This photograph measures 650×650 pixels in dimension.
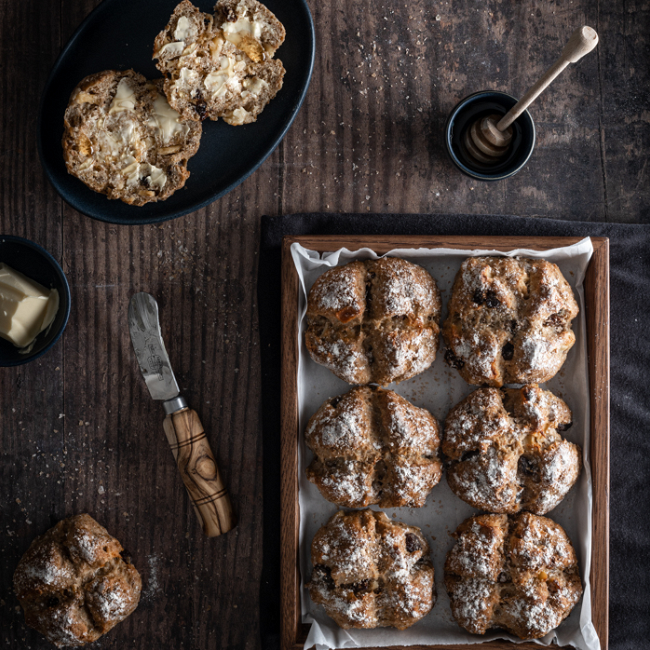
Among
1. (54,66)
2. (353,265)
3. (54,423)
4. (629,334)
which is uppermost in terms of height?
(54,66)

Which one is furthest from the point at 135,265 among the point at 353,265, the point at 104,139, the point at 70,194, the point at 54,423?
the point at 353,265

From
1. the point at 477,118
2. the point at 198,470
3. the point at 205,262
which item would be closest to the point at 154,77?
the point at 205,262

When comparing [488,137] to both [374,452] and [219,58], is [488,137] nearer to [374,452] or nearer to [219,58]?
[219,58]

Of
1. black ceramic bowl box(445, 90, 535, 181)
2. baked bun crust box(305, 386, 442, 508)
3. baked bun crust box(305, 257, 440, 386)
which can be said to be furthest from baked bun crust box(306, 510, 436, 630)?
black ceramic bowl box(445, 90, 535, 181)

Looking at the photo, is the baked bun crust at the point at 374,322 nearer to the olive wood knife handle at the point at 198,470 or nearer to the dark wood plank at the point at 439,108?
the dark wood plank at the point at 439,108

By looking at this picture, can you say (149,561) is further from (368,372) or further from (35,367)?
(368,372)

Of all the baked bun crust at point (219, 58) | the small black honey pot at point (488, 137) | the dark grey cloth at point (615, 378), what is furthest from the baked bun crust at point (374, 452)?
the baked bun crust at point (219, 58)
